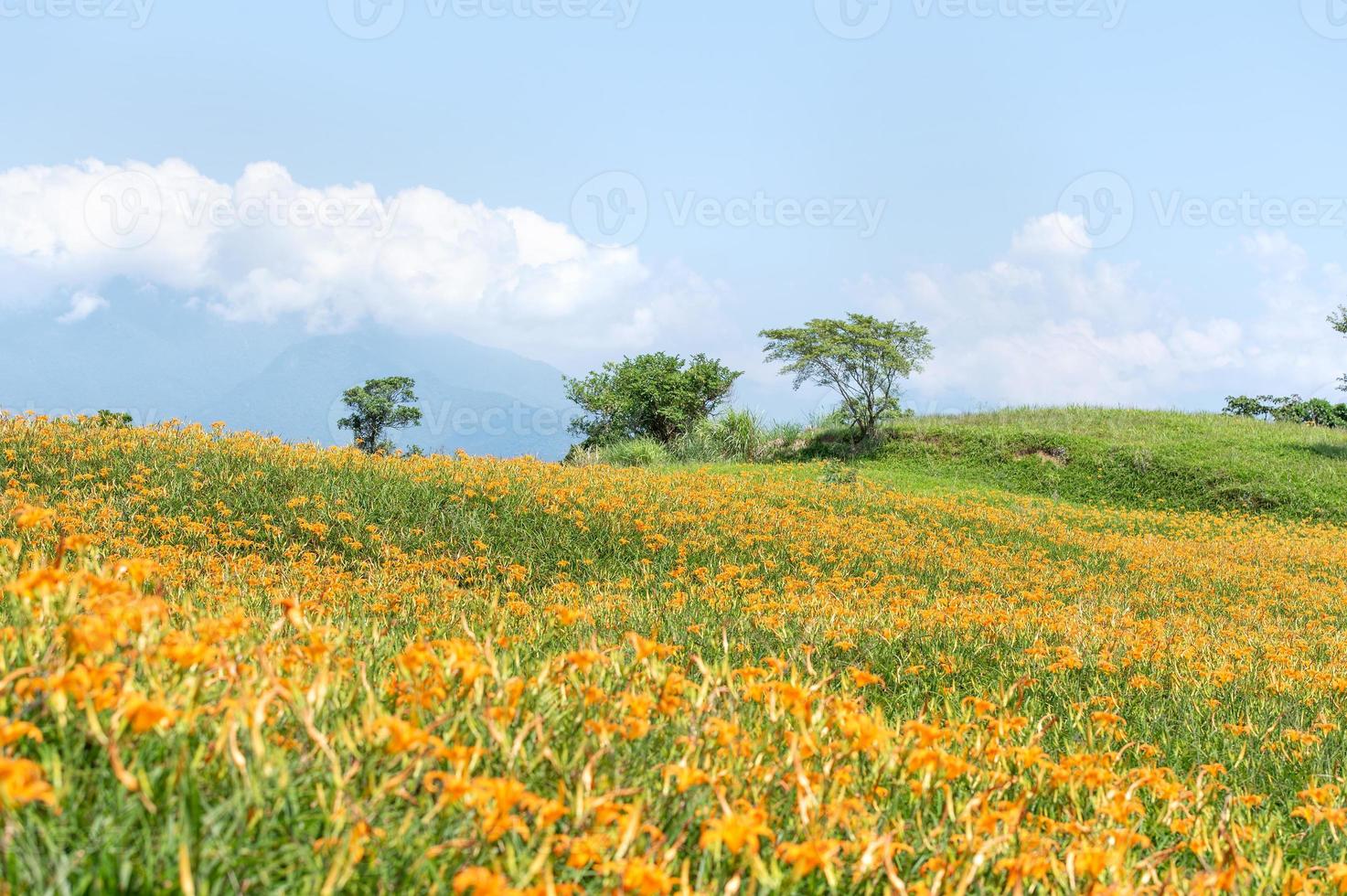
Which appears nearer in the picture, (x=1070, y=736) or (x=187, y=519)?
(x=1070, y=736)

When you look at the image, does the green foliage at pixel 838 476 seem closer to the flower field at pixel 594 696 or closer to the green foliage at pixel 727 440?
the flower field at pixel 594 696

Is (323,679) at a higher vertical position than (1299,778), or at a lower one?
higher

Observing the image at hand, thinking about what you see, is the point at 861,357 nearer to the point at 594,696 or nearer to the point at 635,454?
the point at 635,454

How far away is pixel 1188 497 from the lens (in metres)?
23.7

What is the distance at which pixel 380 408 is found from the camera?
62.6 metres

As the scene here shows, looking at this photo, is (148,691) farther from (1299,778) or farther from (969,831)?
(1299,778)

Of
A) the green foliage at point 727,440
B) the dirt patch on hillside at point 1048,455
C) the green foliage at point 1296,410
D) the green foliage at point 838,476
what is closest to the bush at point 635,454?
the green foliage at point 727,440

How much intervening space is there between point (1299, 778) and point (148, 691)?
499 centimetres

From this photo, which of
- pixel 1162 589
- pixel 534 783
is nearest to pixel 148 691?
pixel 534 783

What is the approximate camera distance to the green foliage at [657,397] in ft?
125

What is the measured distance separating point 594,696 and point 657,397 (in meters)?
36.1

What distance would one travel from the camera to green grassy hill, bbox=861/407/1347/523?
23.5 metres

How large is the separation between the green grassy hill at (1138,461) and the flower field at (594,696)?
1250cm

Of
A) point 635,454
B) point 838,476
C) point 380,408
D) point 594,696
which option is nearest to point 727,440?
point 635,454
